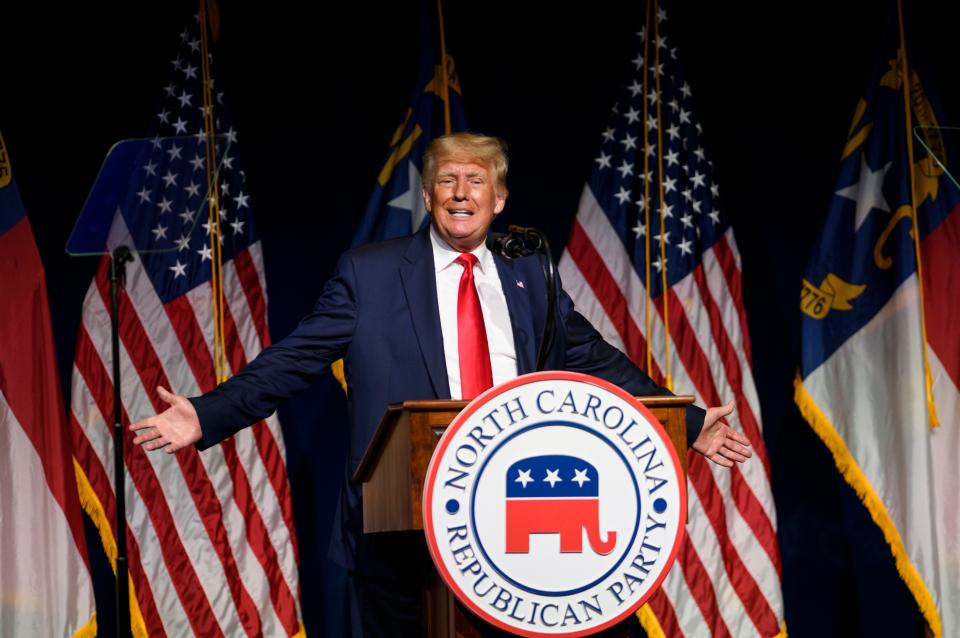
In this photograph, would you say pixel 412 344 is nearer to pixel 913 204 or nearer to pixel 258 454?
pixel 258 454

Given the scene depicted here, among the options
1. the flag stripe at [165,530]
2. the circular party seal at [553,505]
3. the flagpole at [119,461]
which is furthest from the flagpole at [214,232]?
the circular party seal at [553,505]

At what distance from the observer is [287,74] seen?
430 centimetres

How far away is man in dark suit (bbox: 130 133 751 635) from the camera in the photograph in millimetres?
Answer: 2107

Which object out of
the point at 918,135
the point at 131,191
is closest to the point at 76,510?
the point at 131,191

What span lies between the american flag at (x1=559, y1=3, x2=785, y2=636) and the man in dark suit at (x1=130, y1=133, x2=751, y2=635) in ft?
5.19

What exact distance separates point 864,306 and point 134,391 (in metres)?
2.47

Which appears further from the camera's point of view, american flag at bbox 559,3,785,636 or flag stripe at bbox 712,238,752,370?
flag stripe at bbox 712,238,752,370

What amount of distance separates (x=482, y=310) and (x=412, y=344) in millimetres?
156

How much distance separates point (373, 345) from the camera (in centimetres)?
220

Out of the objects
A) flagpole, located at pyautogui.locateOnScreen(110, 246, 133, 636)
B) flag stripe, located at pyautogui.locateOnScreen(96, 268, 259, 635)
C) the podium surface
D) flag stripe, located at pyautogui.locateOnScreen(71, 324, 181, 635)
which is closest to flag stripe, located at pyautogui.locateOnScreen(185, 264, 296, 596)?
flag stripe, located at pyautogui.locateOnScreen(96, 268, 259, 635)

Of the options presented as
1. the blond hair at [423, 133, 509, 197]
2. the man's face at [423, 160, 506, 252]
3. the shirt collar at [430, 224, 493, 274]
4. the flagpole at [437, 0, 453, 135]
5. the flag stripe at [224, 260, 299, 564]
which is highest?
the flagpole at [437, 0, 453, 135]

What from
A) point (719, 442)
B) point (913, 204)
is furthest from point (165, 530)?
point (913, 204)

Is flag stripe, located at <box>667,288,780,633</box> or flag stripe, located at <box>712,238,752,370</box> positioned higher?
flag stripe, located at <box>712,238,752,370</box>

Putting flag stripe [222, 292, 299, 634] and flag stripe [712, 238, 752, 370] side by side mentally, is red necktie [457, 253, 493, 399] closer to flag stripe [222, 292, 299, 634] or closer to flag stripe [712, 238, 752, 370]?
flag stripe [222, 292, 299, 634]
